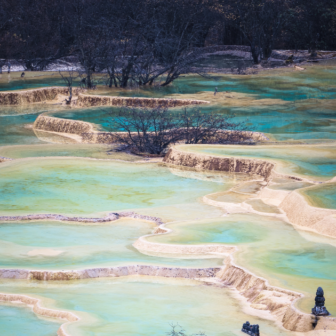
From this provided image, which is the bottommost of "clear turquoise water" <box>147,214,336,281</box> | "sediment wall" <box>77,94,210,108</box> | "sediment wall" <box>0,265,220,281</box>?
"sediment wall" <box>0,265,220,281</box>

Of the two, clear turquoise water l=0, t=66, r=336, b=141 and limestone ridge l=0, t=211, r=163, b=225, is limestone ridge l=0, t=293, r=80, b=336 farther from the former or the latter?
clear turquoise water l=0, t=66, r=336, b=141

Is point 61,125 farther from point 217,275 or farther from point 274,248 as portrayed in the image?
point 217,275

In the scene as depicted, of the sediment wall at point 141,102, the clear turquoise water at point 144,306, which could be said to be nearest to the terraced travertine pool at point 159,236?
the clear turquoise water at point 144,306

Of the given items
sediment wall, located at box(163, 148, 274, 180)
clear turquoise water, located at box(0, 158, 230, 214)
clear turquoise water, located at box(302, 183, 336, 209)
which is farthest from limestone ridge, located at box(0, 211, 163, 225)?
sediment wall, located at box(163, 148, 274, 180)

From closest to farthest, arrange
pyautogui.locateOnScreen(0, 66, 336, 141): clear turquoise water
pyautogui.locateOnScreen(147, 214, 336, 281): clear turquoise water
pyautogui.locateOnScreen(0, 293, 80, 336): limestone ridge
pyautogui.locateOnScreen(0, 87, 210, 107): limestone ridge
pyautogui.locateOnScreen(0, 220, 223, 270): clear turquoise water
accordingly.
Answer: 1. pyautogui.locateOnScreen(0, 293, 80, 336): limestone ridge
2. pyautogui.locateOnScreen(147, 214, 336, 281): clear turquoise water
3. pyautogui.locateOnScreen(0, 220, 223, 270): clear turquoise water
4. pyautogui.locateOnScreen(0, 66, 336, 141): clear turquoise water
5. pyautogui.locateOnScreen(0, 87, 210, 107): limestone ridge

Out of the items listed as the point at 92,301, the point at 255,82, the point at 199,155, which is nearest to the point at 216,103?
the point at 255,82

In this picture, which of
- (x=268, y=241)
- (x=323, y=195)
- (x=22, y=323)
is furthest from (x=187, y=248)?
(x=323, y=195)
